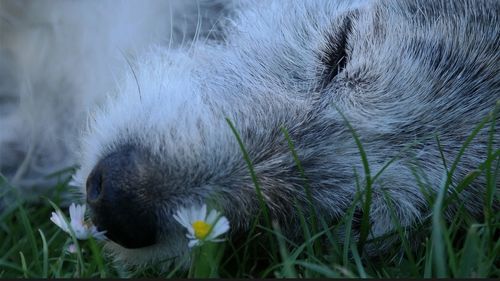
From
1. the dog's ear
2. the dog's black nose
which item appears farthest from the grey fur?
the dog's ear

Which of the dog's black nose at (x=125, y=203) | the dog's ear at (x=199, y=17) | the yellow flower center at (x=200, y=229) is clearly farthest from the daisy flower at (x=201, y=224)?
the dog's ear at (x=199, y=17)

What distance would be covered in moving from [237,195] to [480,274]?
744 mm

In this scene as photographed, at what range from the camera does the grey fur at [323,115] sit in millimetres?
2363

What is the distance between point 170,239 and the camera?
2326 millimetres

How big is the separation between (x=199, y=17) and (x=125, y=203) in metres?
1.36

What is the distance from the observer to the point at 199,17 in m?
3.38

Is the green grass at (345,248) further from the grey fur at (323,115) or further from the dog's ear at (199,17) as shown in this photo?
the dog's ear at (199,17)

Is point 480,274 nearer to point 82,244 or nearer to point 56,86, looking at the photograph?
point 82,244

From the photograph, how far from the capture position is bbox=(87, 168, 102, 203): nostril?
2324mm

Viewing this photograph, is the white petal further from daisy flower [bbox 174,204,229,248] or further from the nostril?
daisy flower [bbox 174,204,229,248]

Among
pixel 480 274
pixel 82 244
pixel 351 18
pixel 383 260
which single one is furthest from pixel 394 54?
pixel 82 244

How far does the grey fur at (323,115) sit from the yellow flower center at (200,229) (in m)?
0.11

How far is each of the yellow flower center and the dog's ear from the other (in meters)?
1.25

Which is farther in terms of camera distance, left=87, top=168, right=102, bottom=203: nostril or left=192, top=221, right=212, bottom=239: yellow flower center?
left=87, top=168, right=102, bottom=203: nostril
